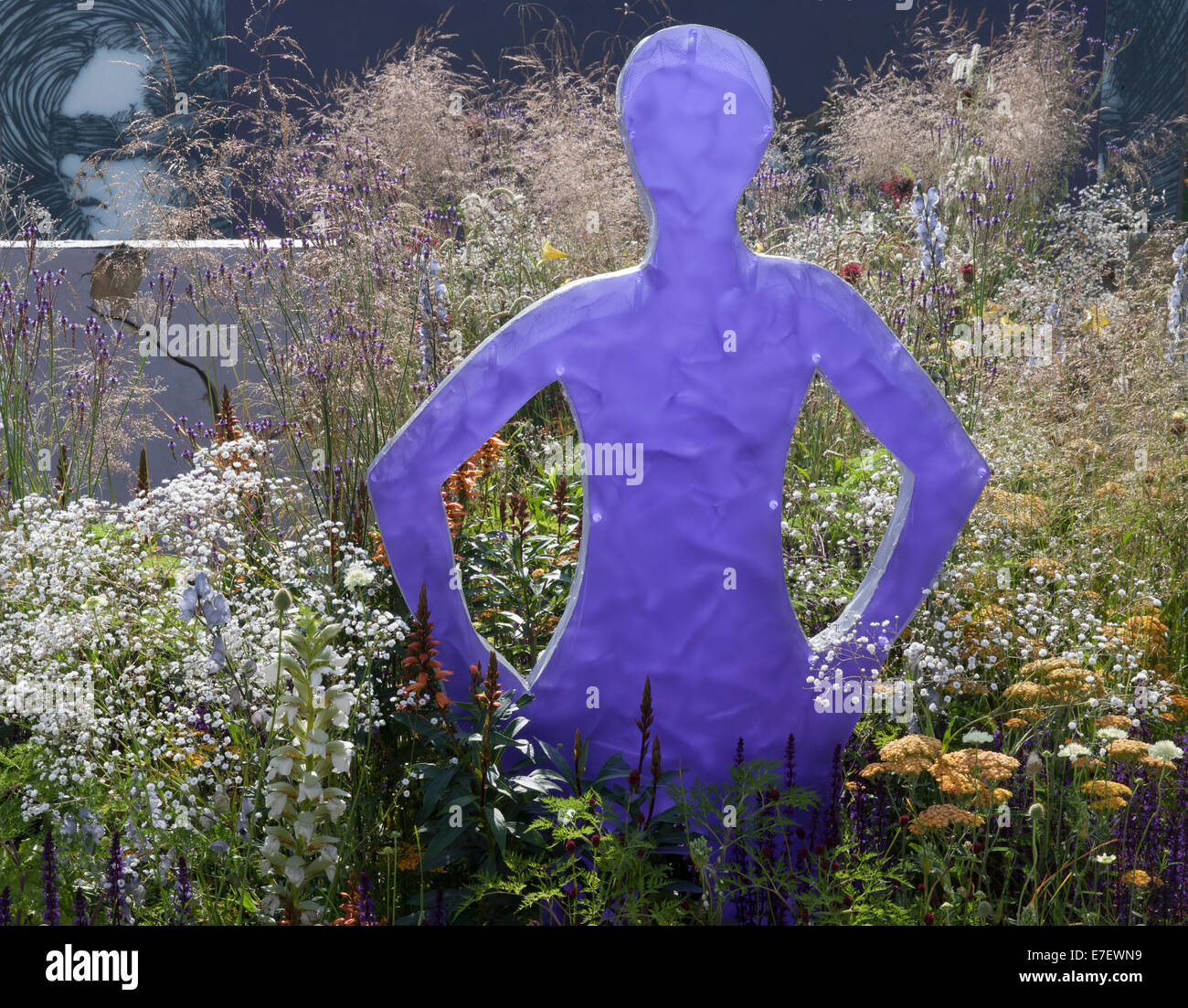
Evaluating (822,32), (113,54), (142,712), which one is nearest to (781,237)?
(142,712)

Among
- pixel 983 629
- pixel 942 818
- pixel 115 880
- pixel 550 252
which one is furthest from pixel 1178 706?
pixel 550 252

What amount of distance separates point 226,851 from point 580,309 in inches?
47.5

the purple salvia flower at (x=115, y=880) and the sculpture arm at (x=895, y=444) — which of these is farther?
the sculpture arm at (x=895, y=444)

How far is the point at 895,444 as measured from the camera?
2.33m

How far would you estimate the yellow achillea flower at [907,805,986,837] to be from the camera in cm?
190

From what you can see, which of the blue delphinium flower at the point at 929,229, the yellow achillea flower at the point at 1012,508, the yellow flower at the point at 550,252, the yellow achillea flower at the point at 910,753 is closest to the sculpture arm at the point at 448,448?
the yellow achillea flower at the point at 910,753

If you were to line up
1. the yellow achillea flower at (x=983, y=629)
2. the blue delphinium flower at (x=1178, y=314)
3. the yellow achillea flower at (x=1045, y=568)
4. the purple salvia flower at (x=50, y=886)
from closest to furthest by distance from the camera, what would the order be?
1. the purple salvia flower at (x=50, y=886)
2. the yellow achillea flower at (x=983, y=629)
3. the yellow achillea flower at (x=1045, y=568)
4. the blue delphinium flower at (x=1178, y=314)

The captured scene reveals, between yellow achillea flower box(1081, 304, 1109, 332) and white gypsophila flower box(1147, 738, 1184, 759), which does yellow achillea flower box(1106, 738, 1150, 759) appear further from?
yellow achillea flower box(1081, 304, 1109, 332)

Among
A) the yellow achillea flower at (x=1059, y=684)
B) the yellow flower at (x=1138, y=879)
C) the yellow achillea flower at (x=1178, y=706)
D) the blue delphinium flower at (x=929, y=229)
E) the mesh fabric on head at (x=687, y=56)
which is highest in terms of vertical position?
the blue delphinium flower at (x=929, y=229)

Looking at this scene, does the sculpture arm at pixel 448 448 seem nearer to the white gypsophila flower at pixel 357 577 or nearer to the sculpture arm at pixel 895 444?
the white gypsophila flower at pixel 357 577

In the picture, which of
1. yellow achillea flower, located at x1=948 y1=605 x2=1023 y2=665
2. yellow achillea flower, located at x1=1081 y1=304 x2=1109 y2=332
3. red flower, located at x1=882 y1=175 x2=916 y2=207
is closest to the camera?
yellow achillea flower, located at x1=948 y1=605 x2=1023 y2=665

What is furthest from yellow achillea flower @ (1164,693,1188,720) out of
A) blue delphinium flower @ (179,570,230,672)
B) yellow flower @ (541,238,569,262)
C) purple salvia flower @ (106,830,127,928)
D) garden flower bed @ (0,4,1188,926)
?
yellow flower @ (541,238,569,262)

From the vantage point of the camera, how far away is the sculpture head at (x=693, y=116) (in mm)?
2146

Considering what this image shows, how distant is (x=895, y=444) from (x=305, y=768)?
1.33 m
